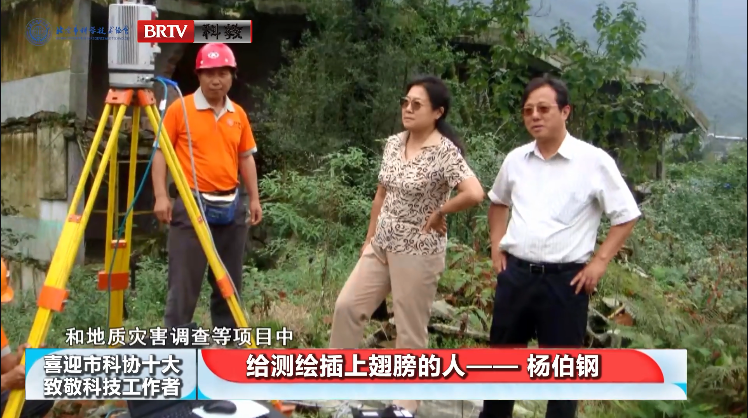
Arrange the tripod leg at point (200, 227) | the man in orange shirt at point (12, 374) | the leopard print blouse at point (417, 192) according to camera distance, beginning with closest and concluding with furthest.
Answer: the man in orange shirt at point (12, 374)
the leopard print blouse at point (417, 192)
the tripod leg at point (200, 227)

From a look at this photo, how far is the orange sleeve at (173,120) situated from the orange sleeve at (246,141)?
0.79 ft

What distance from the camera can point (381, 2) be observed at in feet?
11.4

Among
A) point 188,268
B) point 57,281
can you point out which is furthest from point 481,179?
point 57,281

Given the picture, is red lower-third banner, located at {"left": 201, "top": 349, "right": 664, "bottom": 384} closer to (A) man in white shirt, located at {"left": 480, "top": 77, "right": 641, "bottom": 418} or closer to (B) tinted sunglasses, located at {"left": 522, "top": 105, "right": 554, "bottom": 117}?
(A) man in white shirt, located at {"left": 480, "top": 77, "right": 641, "bottom": 418}

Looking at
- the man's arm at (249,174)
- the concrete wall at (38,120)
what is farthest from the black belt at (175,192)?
the concrete wall at (38,120)

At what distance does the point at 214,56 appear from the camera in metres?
2.79

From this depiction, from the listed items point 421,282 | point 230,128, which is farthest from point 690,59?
point 230,128

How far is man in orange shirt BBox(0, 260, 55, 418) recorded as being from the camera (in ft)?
7.20

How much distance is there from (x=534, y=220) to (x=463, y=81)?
1229 mm

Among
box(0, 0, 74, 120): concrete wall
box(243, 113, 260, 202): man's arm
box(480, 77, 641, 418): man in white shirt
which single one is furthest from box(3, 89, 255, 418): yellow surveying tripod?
box(480, 77, 641, 418): man in white shirt

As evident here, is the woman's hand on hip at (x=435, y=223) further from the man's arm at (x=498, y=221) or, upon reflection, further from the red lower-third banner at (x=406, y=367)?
the red lower-third banner at (x=406, y=367)

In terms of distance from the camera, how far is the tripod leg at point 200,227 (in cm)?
276

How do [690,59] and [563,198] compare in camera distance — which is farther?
[690,59]

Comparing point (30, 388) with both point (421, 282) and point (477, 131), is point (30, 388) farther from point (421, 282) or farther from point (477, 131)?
point (477, 131)
